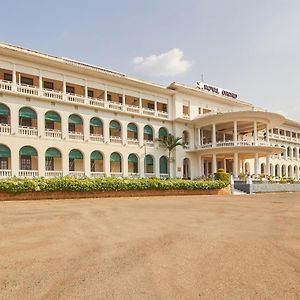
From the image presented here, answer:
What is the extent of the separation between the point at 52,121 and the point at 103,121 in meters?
5.18

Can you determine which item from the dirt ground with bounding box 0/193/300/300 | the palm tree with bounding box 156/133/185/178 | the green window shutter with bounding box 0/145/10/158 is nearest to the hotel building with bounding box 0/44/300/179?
the green window shutter with bounding box 0/145/10/158

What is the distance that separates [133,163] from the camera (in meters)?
33.8

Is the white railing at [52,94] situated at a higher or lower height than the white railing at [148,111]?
higher

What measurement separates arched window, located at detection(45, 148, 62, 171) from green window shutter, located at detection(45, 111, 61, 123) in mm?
2780

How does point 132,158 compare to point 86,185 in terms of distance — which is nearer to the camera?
point 86,185

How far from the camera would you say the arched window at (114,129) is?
32.1 m

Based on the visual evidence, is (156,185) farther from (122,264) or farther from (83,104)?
(122,264)

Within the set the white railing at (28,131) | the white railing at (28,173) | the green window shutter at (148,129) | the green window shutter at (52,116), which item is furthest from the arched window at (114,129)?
the white railing at (28,173)

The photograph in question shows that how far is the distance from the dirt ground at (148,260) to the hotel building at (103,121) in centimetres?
1771

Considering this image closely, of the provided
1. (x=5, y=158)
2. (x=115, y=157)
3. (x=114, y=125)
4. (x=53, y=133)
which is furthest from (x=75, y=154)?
(x=5, y=158)

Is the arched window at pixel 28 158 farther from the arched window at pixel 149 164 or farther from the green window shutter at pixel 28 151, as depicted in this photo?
the arched window at pixel 149 164

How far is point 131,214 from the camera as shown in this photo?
12461 mm

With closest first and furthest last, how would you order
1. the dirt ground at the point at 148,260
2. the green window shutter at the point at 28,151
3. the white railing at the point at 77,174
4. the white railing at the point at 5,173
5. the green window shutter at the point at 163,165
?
the dirt ground at the point at 148,260, the white railing at the point at 5,173, the green window shutter at the point at 28,151, the white railing at the point at 77,174, the green window shutter at the point at 163,165

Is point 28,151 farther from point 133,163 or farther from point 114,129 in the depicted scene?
point 133,163
